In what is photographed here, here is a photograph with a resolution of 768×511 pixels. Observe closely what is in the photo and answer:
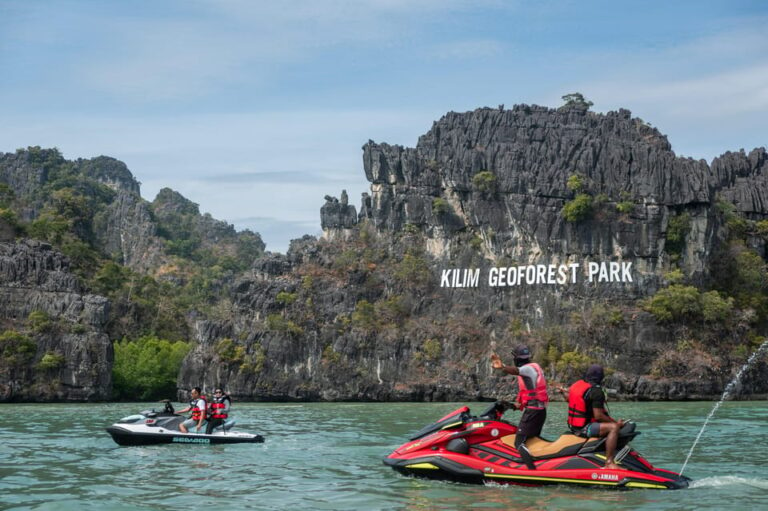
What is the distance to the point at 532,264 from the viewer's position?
303 ft

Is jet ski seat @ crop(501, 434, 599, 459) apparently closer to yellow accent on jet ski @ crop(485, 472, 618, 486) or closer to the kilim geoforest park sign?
yellow accent on jet ski @ crop(485, 472, 618, 486)

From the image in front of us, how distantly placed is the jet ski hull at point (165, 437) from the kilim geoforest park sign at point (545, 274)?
2549 inches

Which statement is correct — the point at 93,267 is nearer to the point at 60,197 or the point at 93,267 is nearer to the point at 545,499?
the point at 60,197

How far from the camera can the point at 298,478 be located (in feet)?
66.3

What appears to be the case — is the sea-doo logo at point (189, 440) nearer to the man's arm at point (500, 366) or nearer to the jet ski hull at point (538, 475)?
the jet ski hull at point (538, 475)

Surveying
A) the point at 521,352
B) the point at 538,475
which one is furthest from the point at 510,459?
the point at 521,352

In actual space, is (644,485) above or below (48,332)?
below

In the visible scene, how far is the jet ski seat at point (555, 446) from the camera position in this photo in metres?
18.3

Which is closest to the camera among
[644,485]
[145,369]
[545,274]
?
[644,485]

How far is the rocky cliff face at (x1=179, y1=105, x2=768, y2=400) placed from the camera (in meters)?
86.4

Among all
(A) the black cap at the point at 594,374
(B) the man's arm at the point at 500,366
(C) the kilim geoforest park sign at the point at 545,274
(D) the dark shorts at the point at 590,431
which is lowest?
(D) the dark shorts at the point at 590,431

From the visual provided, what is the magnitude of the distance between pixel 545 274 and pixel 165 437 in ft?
219

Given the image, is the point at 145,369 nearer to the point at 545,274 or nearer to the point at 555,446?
the point at 545,274

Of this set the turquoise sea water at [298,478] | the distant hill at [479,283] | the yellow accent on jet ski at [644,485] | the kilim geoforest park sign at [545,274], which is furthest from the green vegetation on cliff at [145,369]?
the yellow accent on jet ski at [644,485]
